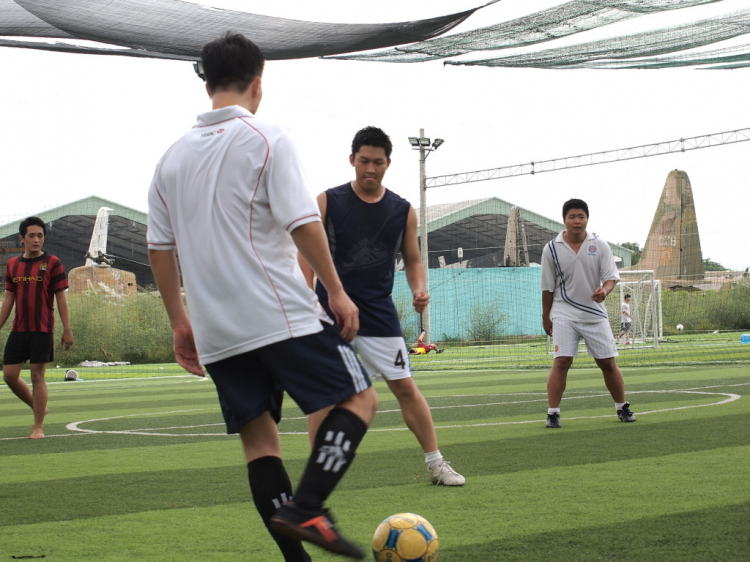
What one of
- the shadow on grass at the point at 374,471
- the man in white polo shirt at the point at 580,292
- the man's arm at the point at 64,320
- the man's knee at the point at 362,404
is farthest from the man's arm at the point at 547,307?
the man's knee at the point at 362,404

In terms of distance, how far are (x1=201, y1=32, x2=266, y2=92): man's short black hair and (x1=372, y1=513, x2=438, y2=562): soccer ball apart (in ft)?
5.96

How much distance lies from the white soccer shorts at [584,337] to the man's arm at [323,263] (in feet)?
18.6

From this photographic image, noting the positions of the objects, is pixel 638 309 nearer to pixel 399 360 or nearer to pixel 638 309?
pixel 638 309

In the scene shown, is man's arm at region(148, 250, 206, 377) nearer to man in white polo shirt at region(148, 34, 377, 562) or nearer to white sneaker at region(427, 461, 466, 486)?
man in white polo shirt at region(148, 34, 377, 562)

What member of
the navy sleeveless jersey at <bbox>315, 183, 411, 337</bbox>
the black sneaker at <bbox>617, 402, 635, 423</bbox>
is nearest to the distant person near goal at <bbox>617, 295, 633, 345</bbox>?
the black sneaker at <bbox>617, 402, 635, 423</bbox>

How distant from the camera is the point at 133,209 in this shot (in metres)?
50.6

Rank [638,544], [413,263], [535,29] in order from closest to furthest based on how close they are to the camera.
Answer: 1. [638,544]
2. [413,263]
3. [535,29]

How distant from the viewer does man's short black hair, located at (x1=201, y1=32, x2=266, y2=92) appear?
324 centimetres

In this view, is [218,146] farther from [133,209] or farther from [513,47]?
[133,209]

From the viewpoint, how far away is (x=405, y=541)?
11.8ft

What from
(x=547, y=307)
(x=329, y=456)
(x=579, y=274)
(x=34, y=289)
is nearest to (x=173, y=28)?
(x=34, y=289)

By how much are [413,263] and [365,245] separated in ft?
1.15

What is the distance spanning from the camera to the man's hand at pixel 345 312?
3145mm

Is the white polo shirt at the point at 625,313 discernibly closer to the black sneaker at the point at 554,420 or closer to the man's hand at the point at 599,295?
the man's hand at the point at 599,295
